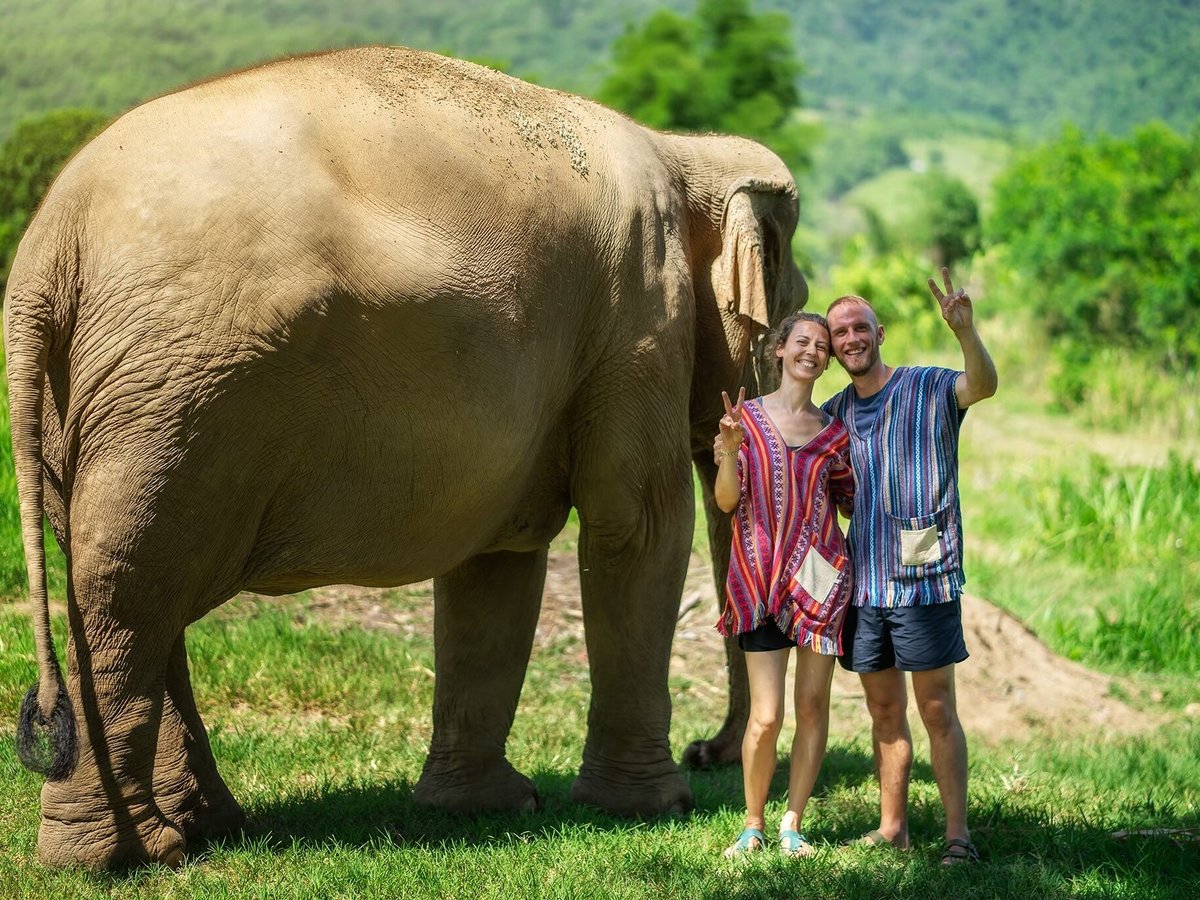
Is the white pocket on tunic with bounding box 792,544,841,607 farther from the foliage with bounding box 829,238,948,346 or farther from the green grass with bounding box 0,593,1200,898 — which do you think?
the foliage with bounding box 829,238,948,346

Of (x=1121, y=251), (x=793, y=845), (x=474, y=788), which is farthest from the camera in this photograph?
(x=1121, y=251)

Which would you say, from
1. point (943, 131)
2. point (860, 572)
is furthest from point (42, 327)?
point (943, 131)

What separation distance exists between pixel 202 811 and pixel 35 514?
1097 millimetres

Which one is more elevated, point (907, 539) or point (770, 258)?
point (770, 258)

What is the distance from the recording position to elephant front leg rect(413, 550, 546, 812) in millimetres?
5148

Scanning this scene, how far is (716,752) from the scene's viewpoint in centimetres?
593

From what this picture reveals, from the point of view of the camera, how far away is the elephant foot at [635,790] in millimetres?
5008

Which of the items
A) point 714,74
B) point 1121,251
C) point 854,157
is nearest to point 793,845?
point 1121,251

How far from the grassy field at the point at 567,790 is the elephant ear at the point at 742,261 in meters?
1.70

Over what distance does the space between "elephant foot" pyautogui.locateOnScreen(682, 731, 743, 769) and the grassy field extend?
0.07 metres

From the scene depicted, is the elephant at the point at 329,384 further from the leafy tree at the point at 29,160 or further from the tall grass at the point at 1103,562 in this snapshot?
the leafy tree at the point at 29,160

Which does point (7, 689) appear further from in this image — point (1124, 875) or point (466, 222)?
point (1124, 875)

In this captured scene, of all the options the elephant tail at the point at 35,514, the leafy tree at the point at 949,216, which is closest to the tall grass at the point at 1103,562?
the elephant tail at the point at 35,514

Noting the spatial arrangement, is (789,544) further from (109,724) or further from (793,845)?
(109,724)
